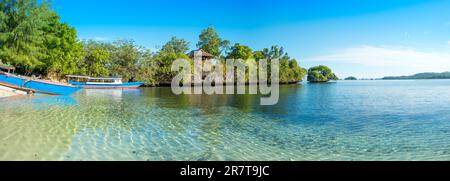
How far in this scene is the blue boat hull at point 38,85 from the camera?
65.2ft

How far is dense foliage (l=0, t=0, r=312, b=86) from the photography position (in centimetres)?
2428

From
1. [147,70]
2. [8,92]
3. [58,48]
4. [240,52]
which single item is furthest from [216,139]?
[240,52]

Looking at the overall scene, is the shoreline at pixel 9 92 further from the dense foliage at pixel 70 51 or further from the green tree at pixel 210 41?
the green tree at pixel 210 41

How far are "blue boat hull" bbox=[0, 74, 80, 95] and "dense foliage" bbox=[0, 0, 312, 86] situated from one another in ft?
17.5

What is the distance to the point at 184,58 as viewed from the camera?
47.4m

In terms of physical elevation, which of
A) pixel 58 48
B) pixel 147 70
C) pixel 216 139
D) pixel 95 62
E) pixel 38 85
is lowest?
pixel 216 139

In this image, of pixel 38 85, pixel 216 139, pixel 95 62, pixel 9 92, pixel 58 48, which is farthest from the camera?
pixel 95 62

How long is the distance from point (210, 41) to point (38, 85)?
40398 millimetres

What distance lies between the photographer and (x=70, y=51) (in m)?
33.2

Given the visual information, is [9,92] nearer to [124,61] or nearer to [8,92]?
[8,92]

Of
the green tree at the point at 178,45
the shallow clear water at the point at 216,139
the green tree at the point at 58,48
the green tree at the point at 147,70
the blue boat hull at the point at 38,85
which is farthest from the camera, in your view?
the green tree at the point at 178,45

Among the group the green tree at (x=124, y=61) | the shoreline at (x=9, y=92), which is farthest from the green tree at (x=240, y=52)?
the shoreline at (x=9, y=92)
